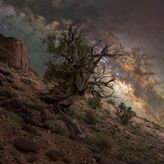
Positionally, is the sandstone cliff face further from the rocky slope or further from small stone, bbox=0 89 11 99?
small stone, bbox=0 89 11 99

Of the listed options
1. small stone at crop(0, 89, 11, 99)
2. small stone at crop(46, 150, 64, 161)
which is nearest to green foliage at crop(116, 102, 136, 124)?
small stone at crop(0, 89, 11, 99)

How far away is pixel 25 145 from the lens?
13.1m

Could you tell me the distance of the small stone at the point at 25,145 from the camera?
42.0ft

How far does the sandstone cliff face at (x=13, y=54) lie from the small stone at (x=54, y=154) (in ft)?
68.1

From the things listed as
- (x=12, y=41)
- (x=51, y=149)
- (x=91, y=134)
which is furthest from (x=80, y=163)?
(x=12, y=41)

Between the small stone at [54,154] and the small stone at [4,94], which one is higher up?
the small stone at [4,94]

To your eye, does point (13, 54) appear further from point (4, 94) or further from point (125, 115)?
point (4, 94)

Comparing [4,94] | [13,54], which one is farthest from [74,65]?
[13,54]

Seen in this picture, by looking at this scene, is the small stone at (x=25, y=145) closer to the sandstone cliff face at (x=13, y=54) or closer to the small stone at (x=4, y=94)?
the small stone at (x=4, y=94)

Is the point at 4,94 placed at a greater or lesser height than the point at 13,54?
lesser

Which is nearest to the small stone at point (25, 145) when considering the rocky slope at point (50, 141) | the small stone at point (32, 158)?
the rocky slope at point (50, 141)

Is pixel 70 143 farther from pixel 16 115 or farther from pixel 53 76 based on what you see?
pixel 53 76

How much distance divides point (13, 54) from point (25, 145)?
23.0m

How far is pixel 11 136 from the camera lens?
44.6ft
